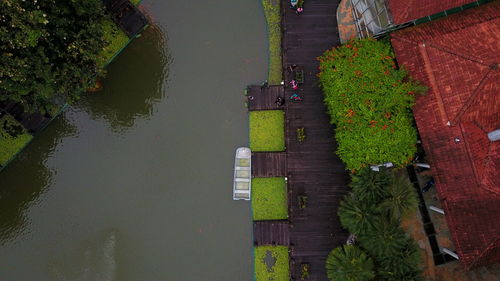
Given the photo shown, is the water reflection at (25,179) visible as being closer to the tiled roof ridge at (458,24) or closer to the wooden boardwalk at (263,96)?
the wooden boardwalk at (263,96)

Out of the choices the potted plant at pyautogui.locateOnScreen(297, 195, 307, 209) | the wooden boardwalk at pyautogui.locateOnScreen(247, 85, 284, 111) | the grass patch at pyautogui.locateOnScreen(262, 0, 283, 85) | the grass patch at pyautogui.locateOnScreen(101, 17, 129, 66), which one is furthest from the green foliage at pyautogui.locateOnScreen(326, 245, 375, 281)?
the grass patch at pyautogui.locateOnScreen(101, 17, 129, 66)

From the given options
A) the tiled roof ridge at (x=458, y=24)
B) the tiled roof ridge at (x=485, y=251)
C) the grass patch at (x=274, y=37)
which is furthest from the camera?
the grass patch at (x=274, y=37)

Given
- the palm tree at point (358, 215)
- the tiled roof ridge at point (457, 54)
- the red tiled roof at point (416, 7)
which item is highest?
the red tiled roof at point (416, 7)

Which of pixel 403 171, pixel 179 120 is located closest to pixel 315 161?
pixel 403 171

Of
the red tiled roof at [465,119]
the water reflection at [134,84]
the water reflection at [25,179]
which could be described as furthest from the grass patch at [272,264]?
the water reflection at [25,179]

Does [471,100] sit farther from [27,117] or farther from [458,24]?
[27,117]

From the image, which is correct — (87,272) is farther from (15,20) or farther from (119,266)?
(15,20)
